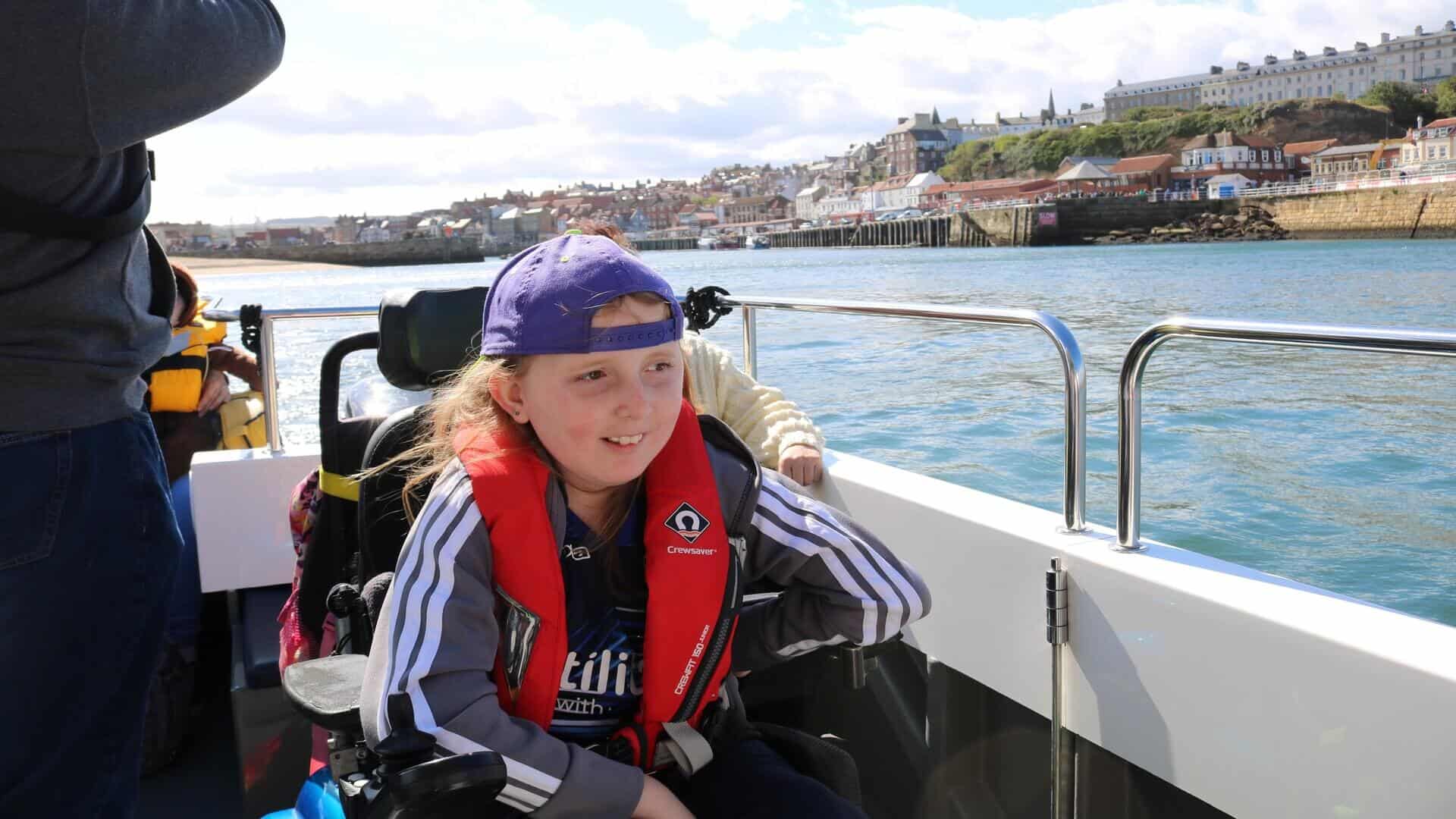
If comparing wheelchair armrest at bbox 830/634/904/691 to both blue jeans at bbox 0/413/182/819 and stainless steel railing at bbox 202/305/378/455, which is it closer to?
blue jeans at bbox 0/413/182/819

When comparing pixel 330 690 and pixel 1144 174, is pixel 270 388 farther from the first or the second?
pixel 1144 174

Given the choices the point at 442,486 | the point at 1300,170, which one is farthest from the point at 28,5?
the point at 1300,170

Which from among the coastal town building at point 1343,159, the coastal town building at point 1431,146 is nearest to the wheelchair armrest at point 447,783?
the coastal town building at point 1431,146

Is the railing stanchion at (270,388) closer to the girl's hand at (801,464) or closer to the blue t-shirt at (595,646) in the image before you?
the girl's hand at (801,464)

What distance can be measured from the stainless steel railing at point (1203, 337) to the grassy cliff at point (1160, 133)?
317 ft

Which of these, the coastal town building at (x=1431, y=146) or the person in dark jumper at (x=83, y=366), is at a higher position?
the coastal town building at (x=1431, y=146)

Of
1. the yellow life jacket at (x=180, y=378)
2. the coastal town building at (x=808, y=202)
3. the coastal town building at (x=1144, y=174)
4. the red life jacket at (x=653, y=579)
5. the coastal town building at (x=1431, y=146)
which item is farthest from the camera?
the coastal town building at (x=808, y=202)

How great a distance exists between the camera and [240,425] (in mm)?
3625

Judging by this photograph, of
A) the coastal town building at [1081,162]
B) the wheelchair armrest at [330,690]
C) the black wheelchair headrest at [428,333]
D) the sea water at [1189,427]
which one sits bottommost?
the sea water at [1189,427]

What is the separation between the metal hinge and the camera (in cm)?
173

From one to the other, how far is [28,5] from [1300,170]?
334ft

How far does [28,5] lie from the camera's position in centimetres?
105

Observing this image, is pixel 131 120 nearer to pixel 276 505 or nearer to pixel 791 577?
pixel 791 577

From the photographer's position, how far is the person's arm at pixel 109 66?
3.48ft
